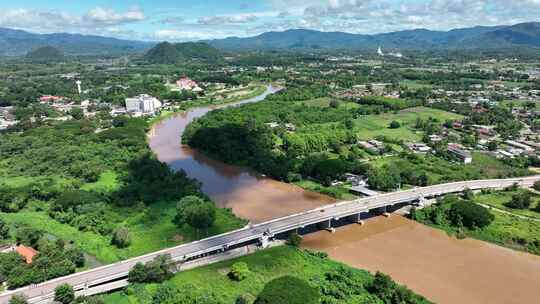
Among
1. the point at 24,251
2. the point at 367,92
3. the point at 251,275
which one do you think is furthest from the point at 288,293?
the point at 367,92

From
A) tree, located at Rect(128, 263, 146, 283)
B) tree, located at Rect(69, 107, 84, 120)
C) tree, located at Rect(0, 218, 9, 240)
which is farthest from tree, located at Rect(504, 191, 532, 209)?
tree, located at Rect(69, 107, 84, 120)

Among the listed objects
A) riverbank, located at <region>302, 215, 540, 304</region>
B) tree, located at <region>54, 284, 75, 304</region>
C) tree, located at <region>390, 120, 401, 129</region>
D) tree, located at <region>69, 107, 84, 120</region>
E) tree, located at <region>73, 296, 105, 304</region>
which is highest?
tree, located at <region>69, 107, 84, 120</region>

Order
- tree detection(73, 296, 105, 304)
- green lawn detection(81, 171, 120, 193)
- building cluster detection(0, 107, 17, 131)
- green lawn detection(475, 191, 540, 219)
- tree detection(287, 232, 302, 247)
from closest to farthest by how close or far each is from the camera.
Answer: tree detection(73, 296, 105, 304) < tree detection(287, 232, 302, 247) < green lawn detection(475, 191, 540, 219) < green lawn detection(81, 171, 120, 193) < building cluster detection(0, 107, 17, 131)

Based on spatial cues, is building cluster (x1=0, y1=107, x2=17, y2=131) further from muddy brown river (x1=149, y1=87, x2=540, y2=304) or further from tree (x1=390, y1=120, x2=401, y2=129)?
tree (x1=390, y1=120, x2=401, y2=129)

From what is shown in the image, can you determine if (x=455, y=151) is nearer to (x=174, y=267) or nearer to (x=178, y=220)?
(x=178, y=220)

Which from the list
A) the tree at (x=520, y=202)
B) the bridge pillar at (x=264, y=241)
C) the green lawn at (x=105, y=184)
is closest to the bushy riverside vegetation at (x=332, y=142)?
the tree at (x=520, y=202)

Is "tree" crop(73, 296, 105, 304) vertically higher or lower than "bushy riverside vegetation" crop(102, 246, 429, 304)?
higher
